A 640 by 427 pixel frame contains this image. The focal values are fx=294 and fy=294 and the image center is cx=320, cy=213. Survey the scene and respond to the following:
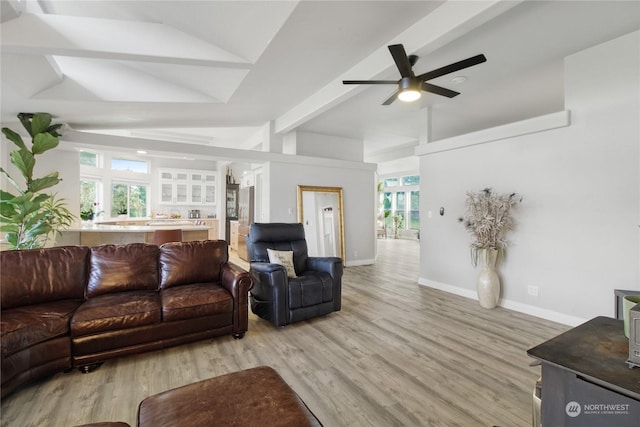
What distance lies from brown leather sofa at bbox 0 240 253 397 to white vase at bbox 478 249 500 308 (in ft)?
9.76

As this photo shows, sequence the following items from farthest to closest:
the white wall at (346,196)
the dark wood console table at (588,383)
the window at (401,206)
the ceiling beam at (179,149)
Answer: the window at (401,206)
the white wall at (346,196)
the ceiling beam at (179,149)
the dark wood console table at (588,383)

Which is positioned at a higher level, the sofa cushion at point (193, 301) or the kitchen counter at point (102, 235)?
the kitchen counter at point (102, 235)

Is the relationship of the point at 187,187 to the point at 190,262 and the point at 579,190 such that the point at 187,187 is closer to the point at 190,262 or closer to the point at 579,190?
the point at 190,262

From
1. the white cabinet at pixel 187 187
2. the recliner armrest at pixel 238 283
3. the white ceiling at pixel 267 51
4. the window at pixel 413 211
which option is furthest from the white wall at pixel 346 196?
the white cabinet at pixel 187 187

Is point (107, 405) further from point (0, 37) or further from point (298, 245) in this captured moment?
point (0, 37)

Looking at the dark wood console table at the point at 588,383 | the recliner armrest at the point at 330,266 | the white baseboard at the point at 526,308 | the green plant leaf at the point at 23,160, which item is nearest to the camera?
the dark wood console table at the point at 588,383

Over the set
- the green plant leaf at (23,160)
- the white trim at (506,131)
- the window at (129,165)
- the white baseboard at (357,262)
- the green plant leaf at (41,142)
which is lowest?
the white baseboard at (357,262)

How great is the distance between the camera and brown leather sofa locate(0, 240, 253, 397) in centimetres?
212

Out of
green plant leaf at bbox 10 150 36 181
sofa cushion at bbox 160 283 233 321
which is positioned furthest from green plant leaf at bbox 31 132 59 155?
sofa cushion at bbox 160 283 233 321

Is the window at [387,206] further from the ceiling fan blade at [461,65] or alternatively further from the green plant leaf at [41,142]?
the green plant leaf at [41,142]

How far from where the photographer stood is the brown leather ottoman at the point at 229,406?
3.72 feet

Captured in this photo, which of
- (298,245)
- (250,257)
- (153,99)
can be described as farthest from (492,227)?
(153,99)

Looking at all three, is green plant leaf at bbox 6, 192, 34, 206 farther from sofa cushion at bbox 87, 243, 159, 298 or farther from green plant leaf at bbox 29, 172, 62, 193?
sofa cushion at bbox 87, 243, 159, 298

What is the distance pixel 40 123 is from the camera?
385 cm
